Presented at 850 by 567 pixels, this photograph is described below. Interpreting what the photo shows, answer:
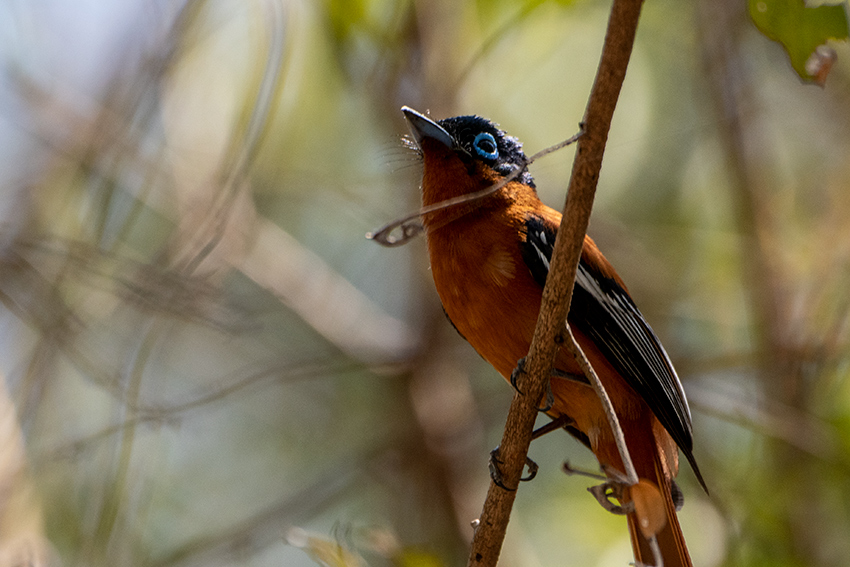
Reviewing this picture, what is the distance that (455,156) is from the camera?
322 cm

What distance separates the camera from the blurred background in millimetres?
3848

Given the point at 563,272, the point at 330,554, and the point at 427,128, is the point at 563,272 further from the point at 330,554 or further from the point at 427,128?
the point at 427,128

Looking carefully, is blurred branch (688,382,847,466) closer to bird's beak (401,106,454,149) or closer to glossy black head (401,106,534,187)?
glossy black head (401,106,534,187)

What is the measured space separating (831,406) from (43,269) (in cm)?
424

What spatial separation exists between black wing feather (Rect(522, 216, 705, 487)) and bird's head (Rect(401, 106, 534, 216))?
0.36m

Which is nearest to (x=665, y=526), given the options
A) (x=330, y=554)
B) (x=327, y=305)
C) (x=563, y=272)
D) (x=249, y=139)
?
(x=330, y=554)

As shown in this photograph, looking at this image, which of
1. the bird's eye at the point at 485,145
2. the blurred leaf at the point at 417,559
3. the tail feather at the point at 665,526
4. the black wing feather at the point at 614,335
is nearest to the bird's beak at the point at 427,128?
the bird's eye at the point at 485,145

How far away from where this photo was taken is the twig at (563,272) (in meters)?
1.62

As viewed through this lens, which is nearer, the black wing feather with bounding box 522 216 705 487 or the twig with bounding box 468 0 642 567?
the twig with bounding box 468 0 642 567

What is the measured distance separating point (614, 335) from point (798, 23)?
1441 millimetres

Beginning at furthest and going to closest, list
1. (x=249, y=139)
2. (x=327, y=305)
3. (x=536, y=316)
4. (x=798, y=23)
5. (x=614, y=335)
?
(x=327, y=305), (x=249, y=139), (x=614, y=335), (x=536, y=316), (x=798, y=23)

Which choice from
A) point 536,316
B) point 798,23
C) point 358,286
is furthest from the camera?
point 358,286

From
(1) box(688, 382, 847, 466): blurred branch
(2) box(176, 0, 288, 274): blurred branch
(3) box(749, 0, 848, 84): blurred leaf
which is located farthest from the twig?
(1) box(688, 382, 847, 466): blurred branch

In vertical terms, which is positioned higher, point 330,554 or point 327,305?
point 330,554
